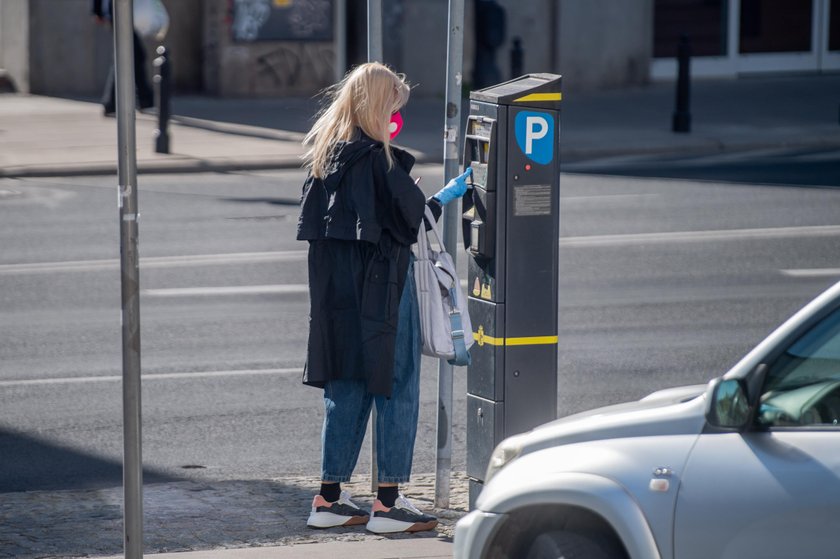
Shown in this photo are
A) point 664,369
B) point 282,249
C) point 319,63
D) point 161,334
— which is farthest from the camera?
point 319,63

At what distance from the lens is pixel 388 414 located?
6043 mm

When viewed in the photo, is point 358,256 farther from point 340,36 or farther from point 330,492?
point 340,36

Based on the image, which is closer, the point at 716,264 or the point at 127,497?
the point at 127,497

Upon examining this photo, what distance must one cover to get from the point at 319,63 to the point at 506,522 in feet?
67.3

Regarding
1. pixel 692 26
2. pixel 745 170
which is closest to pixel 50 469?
pixel 745 170

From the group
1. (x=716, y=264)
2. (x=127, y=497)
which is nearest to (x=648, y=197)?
(x=716, y=264)

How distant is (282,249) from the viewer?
13.1 m

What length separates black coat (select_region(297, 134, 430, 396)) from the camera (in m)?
5.82

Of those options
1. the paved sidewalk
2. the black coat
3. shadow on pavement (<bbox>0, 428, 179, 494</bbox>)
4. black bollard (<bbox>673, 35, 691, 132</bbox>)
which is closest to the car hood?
the black coat

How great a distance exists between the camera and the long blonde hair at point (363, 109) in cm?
584

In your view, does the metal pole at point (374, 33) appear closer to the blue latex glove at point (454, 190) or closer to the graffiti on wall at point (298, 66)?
the blue latex glove at point (454, 190)

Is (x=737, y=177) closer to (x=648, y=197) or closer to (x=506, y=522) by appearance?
(x=648, y=197)

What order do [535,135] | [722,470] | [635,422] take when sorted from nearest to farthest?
[722,470] < [635,422] < [535,135]

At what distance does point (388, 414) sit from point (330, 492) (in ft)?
1.41
